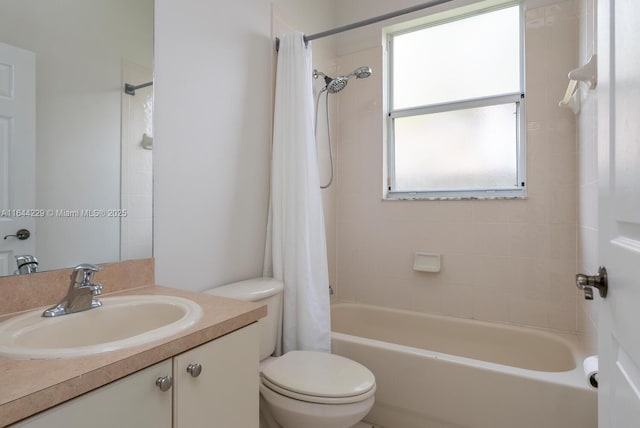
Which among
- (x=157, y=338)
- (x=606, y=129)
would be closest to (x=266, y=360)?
(x=157, y=338)

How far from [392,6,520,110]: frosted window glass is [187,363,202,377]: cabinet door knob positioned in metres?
2.20

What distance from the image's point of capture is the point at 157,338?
694mm

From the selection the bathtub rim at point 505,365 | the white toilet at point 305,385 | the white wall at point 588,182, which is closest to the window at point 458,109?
the white wall at point 588,182

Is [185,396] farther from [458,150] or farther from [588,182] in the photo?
[458,150]

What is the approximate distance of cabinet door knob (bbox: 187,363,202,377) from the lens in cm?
73

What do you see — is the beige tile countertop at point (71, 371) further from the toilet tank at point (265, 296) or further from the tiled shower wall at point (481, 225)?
the tiled shower wall at point (481, 225)

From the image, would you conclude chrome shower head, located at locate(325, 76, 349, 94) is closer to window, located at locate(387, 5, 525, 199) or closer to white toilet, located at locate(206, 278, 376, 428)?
window, located at locate(387, 5, 525, 199)

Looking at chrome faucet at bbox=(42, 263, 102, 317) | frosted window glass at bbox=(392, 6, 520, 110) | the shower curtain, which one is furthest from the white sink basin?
frosted window glass at bbox=(392, 6, 520, 110)

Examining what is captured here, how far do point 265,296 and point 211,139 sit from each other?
75 centimetres

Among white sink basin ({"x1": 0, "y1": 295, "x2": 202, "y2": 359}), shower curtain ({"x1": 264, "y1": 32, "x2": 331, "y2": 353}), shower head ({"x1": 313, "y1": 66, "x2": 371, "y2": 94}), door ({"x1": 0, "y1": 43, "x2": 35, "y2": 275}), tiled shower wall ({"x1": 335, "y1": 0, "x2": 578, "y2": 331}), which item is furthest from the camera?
shower head ({"x1": 313, "y1": 66, "x2": 371, "y2": 94})

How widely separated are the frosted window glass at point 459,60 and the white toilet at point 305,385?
69.8 inches

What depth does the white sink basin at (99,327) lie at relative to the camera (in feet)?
2.08

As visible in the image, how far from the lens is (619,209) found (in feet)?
2.03

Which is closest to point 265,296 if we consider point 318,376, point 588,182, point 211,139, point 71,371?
point 318,376
